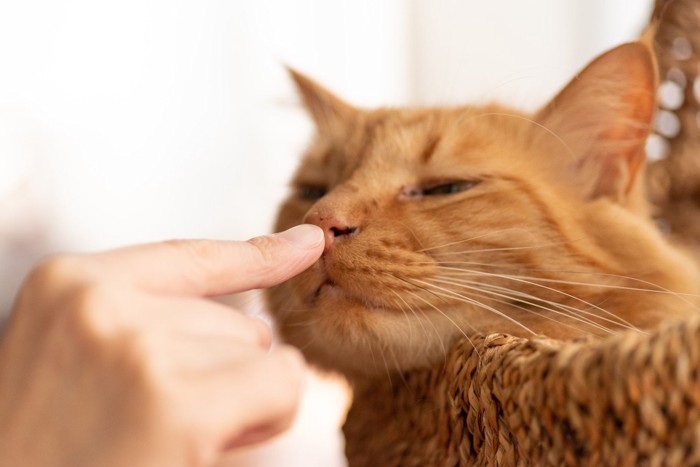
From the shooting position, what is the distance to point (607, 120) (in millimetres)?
1203

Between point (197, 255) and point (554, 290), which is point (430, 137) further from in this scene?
point (197, 255)

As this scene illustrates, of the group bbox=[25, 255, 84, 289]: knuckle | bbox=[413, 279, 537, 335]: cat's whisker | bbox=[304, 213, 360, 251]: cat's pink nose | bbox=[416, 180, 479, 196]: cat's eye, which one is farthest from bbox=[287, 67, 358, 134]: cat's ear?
bbox=[25, 255, 84, 289]: knuckle

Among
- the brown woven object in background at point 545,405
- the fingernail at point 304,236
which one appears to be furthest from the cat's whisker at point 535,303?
the fingernail at point 304,236

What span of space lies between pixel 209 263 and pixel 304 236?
0.55 feet

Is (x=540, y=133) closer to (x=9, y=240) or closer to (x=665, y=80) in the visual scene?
(x=665, y=80)

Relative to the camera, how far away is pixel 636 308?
3.49ft

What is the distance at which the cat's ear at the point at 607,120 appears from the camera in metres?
1.15

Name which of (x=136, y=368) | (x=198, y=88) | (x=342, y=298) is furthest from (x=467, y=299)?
(x=198, y=88)

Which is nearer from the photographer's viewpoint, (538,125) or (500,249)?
(500,249)

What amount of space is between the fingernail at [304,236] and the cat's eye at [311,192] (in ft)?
1.60


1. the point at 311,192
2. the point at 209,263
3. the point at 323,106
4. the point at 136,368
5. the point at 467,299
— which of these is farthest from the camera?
the point at 323,106

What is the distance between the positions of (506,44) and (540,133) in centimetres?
159

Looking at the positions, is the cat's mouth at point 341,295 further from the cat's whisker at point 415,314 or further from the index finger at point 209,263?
the index finger at point 209,263

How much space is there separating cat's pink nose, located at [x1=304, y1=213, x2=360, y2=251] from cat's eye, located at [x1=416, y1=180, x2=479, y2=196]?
0.20 metres
